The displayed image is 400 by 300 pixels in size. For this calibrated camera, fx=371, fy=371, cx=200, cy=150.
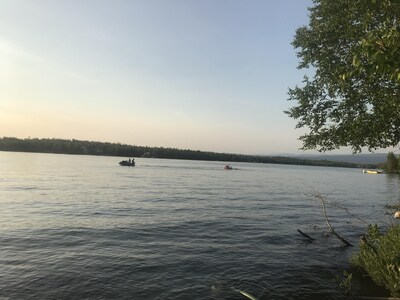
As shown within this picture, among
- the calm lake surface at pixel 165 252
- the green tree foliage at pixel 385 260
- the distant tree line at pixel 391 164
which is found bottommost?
the calm lake surface at pixel 165 252

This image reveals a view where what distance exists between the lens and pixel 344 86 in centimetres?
1589

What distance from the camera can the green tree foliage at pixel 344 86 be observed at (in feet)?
49.7

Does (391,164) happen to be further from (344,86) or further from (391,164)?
(344,86)

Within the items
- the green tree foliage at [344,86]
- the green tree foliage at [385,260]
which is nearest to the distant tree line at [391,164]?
the green tree foliage at [344,86]

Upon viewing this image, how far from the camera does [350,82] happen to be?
17047 mm

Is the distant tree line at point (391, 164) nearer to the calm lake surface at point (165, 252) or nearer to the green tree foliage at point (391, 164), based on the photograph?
the green tree foliage at point (391, 164)

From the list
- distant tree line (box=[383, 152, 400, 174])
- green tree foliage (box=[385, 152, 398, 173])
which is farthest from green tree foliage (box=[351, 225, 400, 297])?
green tree foliage (box=[385, 152, 398, 173])

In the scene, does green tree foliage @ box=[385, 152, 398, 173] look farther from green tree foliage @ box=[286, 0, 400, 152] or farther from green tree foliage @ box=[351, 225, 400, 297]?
green tree foliage @ box=[351, 225, 400, 297]

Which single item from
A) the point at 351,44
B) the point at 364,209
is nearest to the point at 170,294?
the point at 351,44

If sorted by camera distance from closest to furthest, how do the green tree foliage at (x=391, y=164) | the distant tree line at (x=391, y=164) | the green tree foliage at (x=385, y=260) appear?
→ 1. the green tree foliage at (x=385, y=260)
2. the green tree foliage at (x=391, y=164)
3. the distant tree line at (x=391, y=164)

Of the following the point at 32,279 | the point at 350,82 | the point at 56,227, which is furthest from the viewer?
the point at 56,227

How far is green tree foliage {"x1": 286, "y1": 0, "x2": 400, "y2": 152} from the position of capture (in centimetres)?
1514

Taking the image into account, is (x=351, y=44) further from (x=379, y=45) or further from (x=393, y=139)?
(x=379, y=45)

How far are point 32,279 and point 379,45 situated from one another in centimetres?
1343
